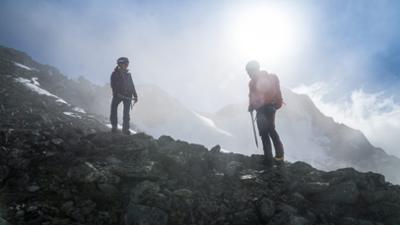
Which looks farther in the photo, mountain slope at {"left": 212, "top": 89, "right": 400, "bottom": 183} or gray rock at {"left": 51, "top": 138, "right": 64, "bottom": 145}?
mountain slope at {"left": 212, "top": 89, "right": 400, "bottom": 183}

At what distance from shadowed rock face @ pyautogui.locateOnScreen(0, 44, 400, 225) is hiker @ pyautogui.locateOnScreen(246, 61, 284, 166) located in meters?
0.53

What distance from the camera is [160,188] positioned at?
25.7 ft

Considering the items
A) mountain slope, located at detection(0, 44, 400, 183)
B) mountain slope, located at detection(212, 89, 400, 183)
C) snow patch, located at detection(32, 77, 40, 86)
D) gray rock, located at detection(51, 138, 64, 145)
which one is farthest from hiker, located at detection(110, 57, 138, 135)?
mountain slope, located at detection(212, 89, 400, 183)

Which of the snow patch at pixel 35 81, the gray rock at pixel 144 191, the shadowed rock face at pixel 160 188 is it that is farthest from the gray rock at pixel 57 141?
the snow patch at pixel 35 81

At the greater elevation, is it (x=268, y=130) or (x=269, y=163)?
(x=268, y=130)

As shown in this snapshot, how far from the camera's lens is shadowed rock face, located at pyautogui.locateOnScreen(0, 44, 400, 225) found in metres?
6.76

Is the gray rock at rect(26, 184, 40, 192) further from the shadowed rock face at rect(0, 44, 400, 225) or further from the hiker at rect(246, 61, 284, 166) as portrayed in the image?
the hiker at rect(246, 61, 284, 166)

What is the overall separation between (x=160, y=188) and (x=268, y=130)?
3810mm

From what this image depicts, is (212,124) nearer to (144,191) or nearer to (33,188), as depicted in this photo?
(144,191)

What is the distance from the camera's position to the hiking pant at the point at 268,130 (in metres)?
9.94

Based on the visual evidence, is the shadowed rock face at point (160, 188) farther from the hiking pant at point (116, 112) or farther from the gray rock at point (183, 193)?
the hiking pant at point (116, 112)

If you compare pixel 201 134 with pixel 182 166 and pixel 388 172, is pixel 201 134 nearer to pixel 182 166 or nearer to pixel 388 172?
pixel 388 172

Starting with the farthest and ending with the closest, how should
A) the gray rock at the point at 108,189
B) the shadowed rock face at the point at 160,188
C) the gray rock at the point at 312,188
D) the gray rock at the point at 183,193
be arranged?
1. the gray rock at the point at 312,188
2. the gray rock at the point at 183,193
3. the gray rock at the point at 108,189
4. the shadowed rock face at the point at 160,188

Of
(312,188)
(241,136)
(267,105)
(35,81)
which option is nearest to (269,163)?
(267,105)
